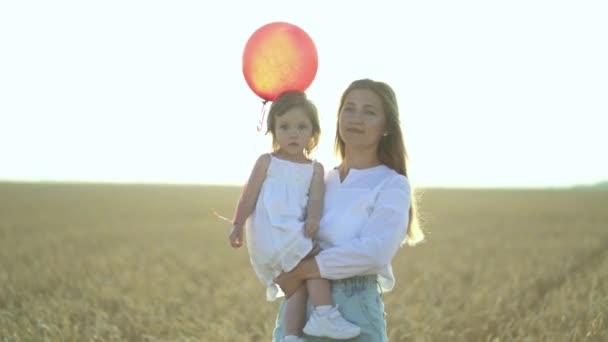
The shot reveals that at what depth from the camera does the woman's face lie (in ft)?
11.6

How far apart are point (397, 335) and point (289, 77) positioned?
10.5 ft

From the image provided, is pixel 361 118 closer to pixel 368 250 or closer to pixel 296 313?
pixel 368 250

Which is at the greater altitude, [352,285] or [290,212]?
[290,212]

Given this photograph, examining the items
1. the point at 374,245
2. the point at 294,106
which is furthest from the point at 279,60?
the point at 374,245

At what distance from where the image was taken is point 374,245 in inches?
126

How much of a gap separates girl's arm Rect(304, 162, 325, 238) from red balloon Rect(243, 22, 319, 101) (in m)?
0.51

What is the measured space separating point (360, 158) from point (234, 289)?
19.2ft

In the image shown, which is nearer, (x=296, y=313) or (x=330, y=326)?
(x=330, y=326)

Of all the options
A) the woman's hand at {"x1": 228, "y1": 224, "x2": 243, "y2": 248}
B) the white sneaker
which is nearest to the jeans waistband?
the white sneaker

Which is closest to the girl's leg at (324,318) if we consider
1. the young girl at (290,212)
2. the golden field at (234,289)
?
the young girl at (290,212)

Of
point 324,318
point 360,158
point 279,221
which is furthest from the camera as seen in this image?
point 360,158

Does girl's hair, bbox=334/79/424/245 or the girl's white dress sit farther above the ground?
girl's hair, bbox=334/79/424/245

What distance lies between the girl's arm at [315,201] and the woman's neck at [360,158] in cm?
19

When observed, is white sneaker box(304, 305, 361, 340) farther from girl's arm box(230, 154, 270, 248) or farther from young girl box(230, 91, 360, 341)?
girl's arm box(230, 154, 270, 248)
